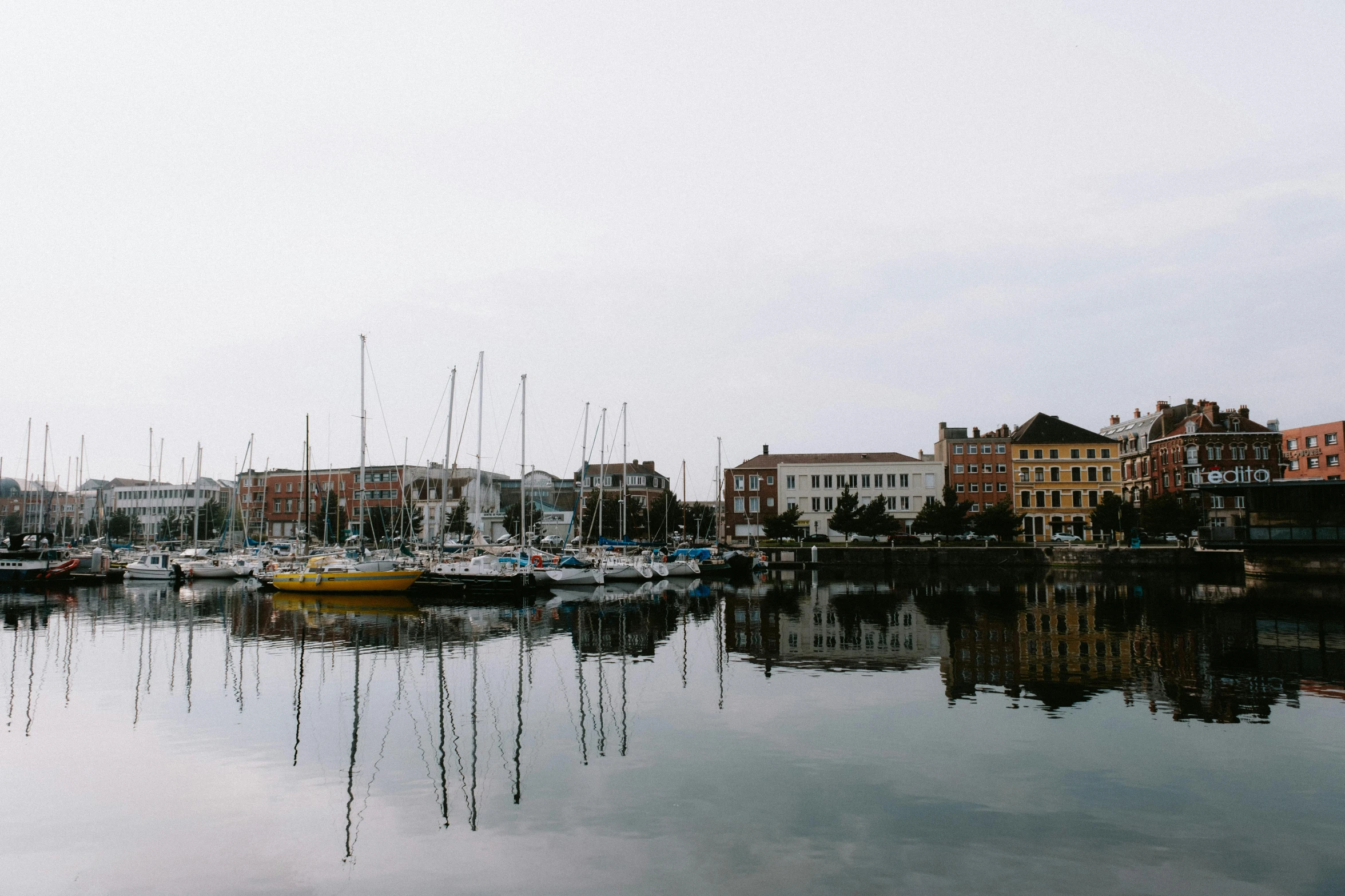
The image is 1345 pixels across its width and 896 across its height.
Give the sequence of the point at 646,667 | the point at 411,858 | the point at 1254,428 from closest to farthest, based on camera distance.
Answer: the point at 411,858 → the point at 646,667 → the point at 1254,428

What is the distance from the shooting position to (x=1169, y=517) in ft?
250

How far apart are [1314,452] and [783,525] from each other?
5776 centimetres

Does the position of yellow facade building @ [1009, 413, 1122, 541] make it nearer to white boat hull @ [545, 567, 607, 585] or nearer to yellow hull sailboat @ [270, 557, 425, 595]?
white boat hull @ [545, 567, 607, 585]

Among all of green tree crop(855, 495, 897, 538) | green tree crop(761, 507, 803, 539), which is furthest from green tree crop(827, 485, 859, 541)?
green tree crop(761, 507, 803, 539)

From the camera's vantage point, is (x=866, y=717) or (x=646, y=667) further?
(x=646, y=667)

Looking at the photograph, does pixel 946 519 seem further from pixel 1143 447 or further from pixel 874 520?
pixel 1143 447

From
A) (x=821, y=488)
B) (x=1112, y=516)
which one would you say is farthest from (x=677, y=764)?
(x=821, y=488)

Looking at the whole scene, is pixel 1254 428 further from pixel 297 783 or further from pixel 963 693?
pixel 297 783

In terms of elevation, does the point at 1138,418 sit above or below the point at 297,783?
above

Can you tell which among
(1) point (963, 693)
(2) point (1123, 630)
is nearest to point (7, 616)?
(1) point (963, 693)

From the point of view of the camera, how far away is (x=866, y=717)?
17.9 meters

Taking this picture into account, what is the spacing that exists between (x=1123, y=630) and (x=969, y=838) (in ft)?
81.1

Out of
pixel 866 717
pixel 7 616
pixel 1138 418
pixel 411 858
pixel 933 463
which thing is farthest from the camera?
pixel 1138 418

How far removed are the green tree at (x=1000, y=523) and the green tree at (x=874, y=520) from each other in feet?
29.7
